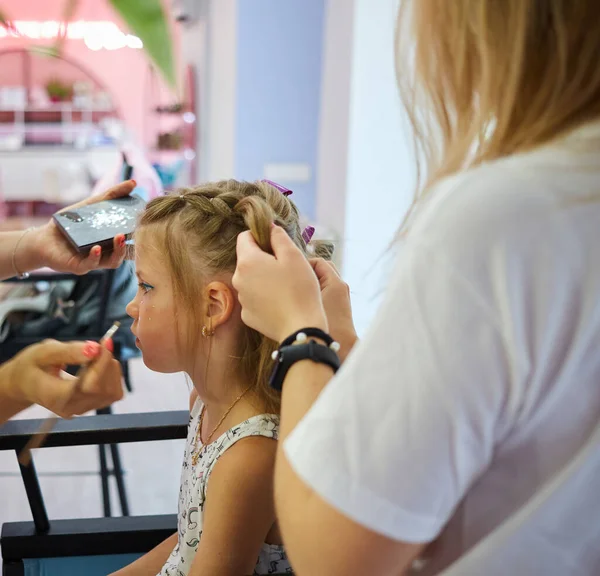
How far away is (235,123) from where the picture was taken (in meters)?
4.25

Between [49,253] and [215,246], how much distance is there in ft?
1.51

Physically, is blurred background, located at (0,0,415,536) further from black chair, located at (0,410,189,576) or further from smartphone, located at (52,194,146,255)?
black chair, located at (0,410,189,576)

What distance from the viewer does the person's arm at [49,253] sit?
130 cm

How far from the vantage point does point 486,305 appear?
49 centimetres

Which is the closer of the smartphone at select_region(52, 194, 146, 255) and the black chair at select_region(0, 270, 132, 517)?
the smartphone at select_region(52, 194, 146, 255)

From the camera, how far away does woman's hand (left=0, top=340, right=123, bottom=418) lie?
86 centimetres

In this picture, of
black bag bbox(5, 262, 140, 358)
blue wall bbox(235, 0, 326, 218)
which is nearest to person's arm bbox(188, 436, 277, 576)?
black bag bbox(5, 262, 140, 358)

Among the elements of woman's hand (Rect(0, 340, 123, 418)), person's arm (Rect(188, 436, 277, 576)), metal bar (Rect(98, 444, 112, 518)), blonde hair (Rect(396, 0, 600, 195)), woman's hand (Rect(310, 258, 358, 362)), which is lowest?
metal bar (Rect(98, 444, 112, 518))

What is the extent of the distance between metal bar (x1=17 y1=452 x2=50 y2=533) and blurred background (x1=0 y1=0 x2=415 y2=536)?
0.61 m

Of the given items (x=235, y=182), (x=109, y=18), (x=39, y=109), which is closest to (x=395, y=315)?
(x=109, y=18)

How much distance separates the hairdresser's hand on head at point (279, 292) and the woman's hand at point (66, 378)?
0.23m

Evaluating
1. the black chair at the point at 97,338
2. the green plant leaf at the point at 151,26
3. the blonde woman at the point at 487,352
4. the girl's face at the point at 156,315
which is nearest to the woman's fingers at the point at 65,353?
the girl's face at the point at 156,315

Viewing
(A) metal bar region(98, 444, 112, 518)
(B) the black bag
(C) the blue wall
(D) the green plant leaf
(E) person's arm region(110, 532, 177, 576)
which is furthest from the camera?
(C) the blue wall

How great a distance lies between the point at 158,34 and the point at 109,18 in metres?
0.04
